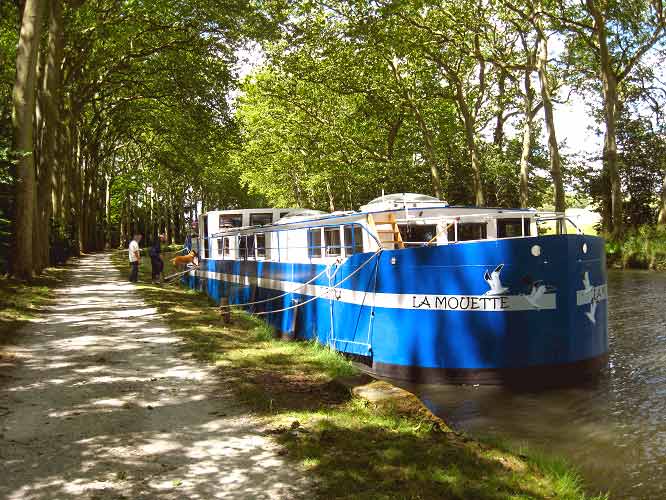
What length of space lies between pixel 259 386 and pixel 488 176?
3634 centimetres

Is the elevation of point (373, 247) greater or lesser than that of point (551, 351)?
greater

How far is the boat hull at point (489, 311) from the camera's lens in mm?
10125

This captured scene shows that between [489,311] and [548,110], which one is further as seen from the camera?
[548,110]

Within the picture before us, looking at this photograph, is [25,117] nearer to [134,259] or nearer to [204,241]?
[134,259]

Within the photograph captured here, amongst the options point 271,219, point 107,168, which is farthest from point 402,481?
point 107,168

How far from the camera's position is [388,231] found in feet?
40.2

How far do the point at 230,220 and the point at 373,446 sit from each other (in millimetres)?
16285

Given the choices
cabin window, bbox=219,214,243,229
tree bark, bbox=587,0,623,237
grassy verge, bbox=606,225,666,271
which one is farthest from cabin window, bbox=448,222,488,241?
grassy verge, bbox=606,225,666,271

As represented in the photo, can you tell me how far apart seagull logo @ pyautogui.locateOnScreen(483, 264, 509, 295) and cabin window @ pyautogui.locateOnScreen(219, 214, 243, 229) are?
1260 cm

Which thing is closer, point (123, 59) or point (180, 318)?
point (180, 318)

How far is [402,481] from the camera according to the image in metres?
5.20

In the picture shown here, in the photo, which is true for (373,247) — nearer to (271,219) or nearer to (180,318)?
(180,318)

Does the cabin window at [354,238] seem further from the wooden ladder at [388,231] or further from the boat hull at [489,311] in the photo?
the boat hull at [489,311]

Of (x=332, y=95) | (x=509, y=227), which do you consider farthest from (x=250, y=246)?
(x=332, y=95)
